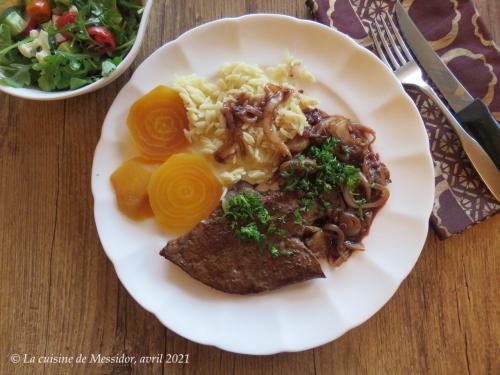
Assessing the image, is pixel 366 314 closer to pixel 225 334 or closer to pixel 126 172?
pixel 225 334

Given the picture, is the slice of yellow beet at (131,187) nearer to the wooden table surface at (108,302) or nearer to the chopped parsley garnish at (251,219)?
the wooden table surface at (108,302)

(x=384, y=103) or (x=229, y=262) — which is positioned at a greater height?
(x=384, y=103)

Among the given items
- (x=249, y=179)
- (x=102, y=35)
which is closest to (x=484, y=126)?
(x=249, y=179)

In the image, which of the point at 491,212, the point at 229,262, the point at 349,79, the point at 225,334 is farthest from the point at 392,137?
the point at 225,334

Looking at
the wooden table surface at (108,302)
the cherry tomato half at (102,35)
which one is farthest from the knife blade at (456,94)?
the cherry tomato half at (102,35)

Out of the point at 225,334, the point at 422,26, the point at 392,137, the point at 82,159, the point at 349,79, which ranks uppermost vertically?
the point at 422,26

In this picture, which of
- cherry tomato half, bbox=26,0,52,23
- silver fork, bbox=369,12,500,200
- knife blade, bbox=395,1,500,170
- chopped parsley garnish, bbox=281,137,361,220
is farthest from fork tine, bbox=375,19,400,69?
cherry tomato half, bbox=26,0,52,23

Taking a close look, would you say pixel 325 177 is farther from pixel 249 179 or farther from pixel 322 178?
pixel 249 179
